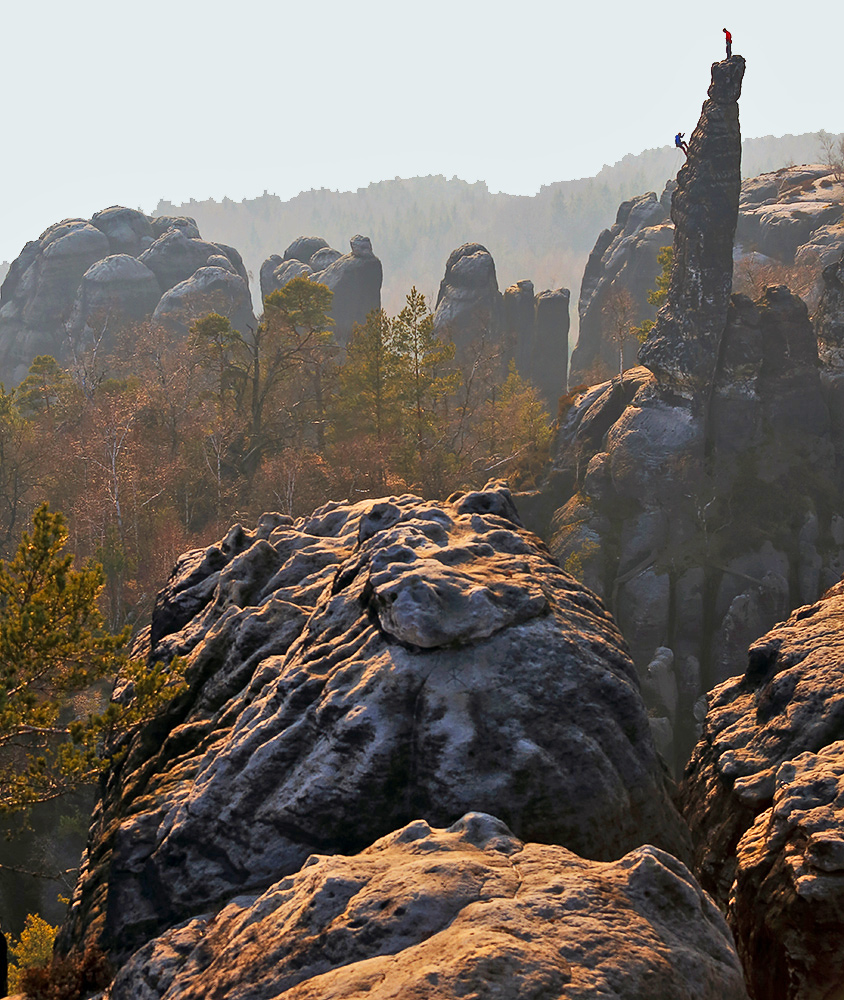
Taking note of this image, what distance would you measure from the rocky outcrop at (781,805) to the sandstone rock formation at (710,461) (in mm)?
30725

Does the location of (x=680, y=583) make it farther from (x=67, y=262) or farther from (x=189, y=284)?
(x=67, y=262)

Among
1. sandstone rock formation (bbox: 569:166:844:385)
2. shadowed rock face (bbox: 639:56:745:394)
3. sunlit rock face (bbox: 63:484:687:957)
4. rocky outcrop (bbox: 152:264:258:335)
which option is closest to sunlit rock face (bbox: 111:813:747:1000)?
sunlit rock face (bbox: 63:484:687:957)

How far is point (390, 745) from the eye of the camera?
9789 mm

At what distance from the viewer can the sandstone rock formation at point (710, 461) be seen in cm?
4709

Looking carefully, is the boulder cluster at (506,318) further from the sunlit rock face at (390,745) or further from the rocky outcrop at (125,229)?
the sunlit rock face at (390,745)

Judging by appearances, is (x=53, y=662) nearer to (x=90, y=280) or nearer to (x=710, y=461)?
(x=710, y=461)

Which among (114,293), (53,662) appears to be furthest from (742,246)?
(53,662)

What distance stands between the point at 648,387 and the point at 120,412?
3375cm

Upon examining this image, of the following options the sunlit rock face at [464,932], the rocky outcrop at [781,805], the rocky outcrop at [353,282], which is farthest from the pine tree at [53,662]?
the rocky outcrop at [353,282]

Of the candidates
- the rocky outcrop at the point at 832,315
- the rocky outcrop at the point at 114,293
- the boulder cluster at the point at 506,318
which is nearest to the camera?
the rocky outcrop at the point at 832,315

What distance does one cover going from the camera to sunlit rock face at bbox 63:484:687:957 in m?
9.67

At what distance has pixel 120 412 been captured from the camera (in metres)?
47.6

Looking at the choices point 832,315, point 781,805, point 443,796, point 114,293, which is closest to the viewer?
point 443,796

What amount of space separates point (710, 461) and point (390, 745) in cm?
4566
